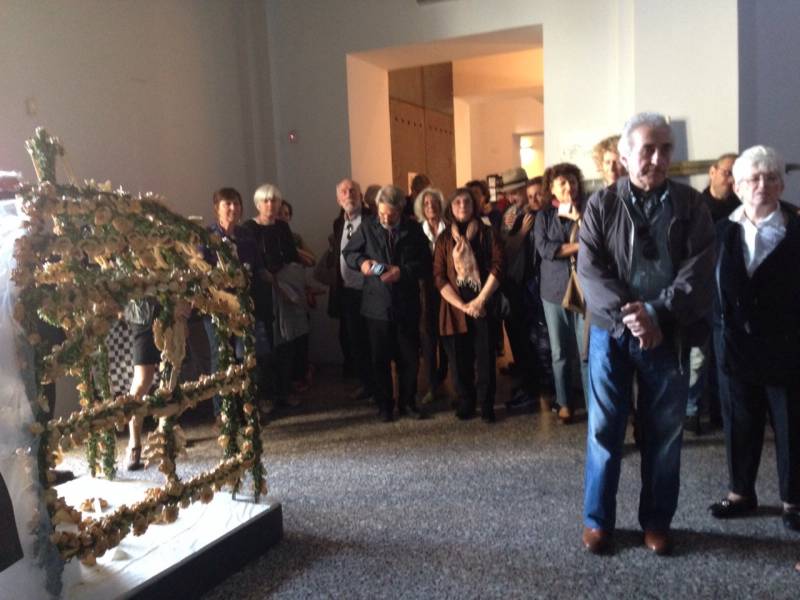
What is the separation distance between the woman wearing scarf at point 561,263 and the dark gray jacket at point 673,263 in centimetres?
127

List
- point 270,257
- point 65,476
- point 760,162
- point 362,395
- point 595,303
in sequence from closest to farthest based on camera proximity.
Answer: point 595,303, point 760,162, point 65,476, point 270,257, point 362,395

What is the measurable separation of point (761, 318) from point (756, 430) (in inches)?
17.4

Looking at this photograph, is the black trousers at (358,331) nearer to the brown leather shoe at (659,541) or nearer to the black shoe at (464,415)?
the black shoe at (464,415)

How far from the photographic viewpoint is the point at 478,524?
2787mm

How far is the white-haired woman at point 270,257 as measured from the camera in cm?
437

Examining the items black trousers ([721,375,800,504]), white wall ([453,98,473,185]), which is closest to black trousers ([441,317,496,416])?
black trousers ([721,375,800,504])

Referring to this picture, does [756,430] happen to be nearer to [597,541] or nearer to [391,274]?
[597,541]

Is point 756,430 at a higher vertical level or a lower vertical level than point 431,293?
lower

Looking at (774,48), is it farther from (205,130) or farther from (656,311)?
(205,130)

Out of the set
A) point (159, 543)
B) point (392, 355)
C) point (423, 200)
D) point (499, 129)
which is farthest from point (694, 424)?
point (499, 129)

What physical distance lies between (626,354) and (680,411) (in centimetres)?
26

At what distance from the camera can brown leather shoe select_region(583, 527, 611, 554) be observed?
98.7 inches

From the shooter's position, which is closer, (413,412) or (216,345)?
(216,345)

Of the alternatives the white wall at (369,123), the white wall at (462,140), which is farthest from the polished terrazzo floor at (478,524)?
the white wall at (462,140)
